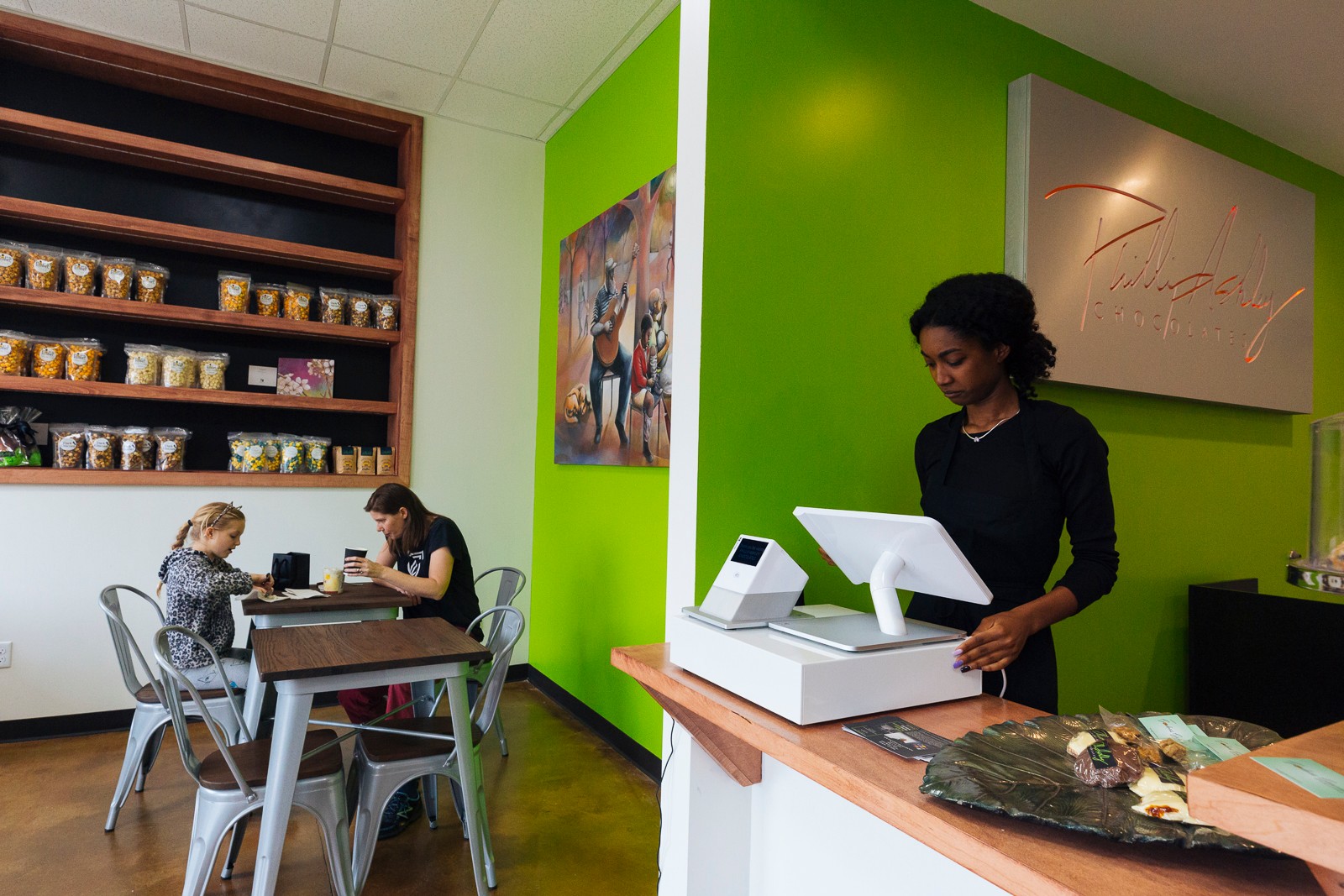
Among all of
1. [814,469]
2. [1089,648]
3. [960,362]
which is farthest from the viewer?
[1089,648]

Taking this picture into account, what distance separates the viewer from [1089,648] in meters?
2.55

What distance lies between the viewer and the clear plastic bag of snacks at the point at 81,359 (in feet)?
11.1

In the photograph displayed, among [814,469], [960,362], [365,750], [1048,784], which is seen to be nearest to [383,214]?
[365,750]

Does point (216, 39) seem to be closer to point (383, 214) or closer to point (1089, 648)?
point (383, 214)

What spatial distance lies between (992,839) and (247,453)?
12.3 ft

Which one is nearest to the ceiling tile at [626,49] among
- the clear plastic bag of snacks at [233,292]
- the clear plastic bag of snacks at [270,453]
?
the clear plastic bag of snacks at [233,292]

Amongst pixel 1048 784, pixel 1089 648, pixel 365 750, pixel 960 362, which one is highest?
pixel 960 362

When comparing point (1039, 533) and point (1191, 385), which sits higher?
point (1191, 385)

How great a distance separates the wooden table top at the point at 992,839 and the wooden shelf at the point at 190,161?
3.57 metres

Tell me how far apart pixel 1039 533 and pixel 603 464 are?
2.27 meters

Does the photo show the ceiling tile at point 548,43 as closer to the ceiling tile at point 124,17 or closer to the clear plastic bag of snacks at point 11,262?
the ceiling tile at point 124,17

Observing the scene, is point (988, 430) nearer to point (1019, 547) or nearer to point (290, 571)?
point (1019, 547)

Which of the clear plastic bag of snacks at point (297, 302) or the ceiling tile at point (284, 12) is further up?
the ceiling tile at point (284, 12)

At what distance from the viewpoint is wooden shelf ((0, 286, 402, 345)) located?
10.8 ft
